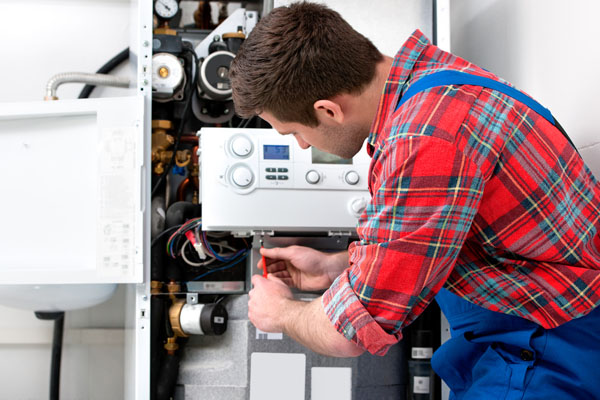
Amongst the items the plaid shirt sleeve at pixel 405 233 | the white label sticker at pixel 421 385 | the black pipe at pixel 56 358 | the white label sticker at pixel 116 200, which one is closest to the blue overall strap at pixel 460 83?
the plaid shirt sleeve at pixel 405 233

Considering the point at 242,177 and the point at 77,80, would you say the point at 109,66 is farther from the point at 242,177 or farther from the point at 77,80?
the point at 242,177

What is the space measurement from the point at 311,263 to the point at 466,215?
25.1 inches

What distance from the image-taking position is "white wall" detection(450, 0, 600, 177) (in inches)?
45.5

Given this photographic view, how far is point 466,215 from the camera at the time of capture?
826 millimetres

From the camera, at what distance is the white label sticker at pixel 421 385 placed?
1568mm

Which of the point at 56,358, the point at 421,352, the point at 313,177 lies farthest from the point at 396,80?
the point at 56,358

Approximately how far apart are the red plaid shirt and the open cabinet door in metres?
0.68

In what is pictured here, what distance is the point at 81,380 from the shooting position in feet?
6.64

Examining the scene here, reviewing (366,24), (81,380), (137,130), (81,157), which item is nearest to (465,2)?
(366,24)

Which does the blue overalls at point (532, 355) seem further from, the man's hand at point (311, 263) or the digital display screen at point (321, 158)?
the digital display screen at point (321, 158)

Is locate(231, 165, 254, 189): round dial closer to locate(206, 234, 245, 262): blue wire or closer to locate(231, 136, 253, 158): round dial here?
locate(231, 136, 253, 158): round dial

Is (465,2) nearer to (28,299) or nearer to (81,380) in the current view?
(28,299)

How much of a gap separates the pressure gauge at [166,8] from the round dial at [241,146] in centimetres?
60

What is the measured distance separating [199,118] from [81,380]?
38.9 inches
